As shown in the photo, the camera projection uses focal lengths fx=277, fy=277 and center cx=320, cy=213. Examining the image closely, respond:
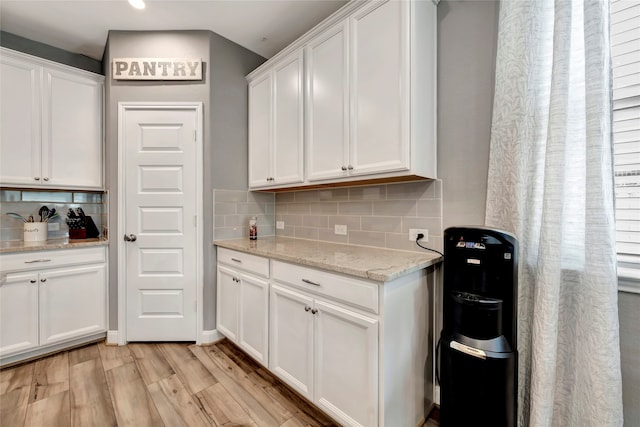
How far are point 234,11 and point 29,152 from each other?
→ 2.08m

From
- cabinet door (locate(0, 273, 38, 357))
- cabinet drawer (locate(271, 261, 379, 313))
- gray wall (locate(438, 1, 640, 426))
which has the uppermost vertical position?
gray wall (locate(438, 1, 640, 426))

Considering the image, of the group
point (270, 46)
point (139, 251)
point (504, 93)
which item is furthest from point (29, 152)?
point (504, 93)

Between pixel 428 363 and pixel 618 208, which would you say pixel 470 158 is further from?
pixel 428 363

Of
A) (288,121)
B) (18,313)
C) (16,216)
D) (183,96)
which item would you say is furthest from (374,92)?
(16,216)

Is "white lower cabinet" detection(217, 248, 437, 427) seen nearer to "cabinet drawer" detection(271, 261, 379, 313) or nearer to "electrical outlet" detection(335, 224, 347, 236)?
"cabinet drawer" detection(271, 261, 379, 313)

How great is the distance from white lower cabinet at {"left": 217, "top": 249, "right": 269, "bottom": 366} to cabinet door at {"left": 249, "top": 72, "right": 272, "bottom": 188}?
750mm

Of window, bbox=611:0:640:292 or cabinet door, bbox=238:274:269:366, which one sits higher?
window, bbox=611:0:640:292

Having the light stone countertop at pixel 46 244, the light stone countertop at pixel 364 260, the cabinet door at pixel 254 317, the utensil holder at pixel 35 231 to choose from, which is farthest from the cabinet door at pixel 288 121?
the utensil holder at pixel 35 231

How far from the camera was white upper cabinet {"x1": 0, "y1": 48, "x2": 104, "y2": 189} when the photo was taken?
2.26 meters

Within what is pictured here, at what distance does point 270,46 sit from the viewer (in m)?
2.69

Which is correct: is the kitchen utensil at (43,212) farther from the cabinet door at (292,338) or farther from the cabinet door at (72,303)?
the cabinet door at (292,338)

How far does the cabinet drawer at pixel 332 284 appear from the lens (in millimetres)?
1305

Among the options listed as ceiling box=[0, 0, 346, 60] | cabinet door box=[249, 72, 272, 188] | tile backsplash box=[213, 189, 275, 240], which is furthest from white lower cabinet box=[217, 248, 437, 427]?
ceiling box=[0, 0, 346, 60]

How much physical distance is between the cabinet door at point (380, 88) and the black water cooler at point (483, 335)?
1.97 feet
